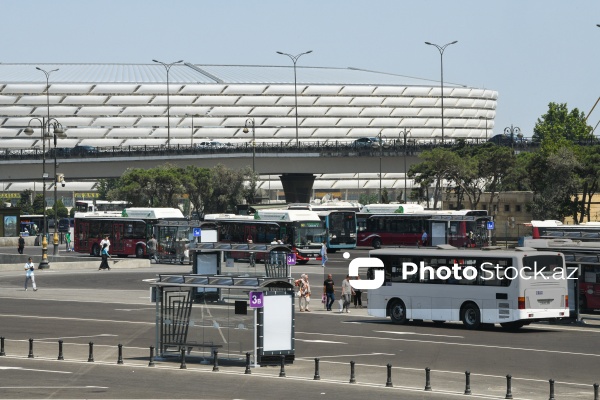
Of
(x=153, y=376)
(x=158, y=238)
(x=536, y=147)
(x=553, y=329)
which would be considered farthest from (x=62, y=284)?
(x=536, y=147)

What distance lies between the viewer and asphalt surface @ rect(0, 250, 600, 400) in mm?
24375

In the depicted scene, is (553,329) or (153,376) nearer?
(153,376)

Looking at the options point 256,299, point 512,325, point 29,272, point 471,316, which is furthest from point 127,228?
point 256,299

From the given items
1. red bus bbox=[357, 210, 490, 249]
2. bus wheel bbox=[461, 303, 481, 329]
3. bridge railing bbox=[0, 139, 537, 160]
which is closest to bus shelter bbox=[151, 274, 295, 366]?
bus wheel bbox=[461, 303, 481, 329]

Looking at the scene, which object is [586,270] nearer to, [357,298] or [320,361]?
[357,298]

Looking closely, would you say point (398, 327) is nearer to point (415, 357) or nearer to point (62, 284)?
point (415, 357)

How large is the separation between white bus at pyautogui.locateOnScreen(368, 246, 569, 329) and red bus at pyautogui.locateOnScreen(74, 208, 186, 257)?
131 ft

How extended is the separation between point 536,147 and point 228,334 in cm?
10421

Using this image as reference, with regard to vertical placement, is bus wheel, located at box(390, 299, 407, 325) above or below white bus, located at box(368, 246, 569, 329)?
below

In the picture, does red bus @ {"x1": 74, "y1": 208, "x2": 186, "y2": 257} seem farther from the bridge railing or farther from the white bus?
the bridge railing

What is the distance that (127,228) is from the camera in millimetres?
80312

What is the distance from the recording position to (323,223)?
255 feet

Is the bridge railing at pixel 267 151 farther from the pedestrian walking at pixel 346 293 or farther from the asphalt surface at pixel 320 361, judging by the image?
the asphalt surface at pixel 320 361

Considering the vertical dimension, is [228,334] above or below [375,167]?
below
